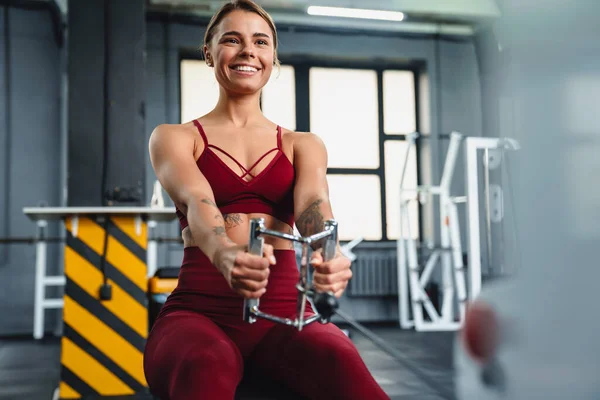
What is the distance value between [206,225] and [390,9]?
16.6 feet

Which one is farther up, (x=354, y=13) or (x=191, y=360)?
(x=354, y=13)

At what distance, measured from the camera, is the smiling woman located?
884 mm

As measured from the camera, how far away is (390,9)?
5.61m

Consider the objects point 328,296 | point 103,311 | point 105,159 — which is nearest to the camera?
point 328,296

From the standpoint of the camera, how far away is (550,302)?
0.29 metres

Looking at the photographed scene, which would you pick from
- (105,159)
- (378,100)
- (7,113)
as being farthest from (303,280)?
(378,100)

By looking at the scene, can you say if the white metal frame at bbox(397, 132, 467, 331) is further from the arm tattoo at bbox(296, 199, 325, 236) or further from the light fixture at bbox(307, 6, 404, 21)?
the arm tattoo at bbox(296, 199, 325, 236)

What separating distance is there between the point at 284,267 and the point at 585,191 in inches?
33.1

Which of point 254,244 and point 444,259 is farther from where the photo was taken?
point 444,259

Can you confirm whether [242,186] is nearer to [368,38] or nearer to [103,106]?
[103,106]

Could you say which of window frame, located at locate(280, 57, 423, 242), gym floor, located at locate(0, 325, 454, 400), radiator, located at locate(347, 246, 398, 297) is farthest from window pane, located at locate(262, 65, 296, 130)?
gym floor, located at locate(0, 325, 454, 400)

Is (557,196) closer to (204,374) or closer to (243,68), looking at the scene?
(204,374)

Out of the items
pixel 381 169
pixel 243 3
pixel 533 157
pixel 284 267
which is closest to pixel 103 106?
pixel 243 3

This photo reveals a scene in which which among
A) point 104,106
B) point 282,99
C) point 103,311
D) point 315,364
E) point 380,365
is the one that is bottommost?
point 380,365
